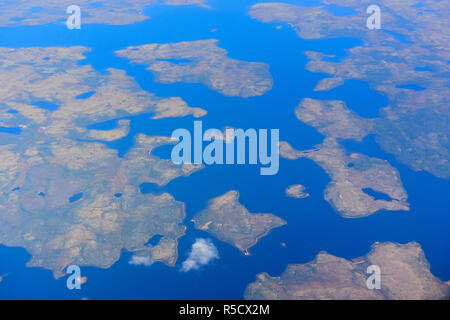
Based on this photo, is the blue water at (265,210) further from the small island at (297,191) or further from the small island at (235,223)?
the small island at (235,223)

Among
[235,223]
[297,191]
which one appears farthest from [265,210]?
[297,191]

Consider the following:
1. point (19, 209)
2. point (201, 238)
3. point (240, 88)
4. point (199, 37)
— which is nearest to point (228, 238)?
point (201, 238)

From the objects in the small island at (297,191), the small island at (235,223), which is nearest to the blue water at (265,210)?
the small island at (297,191)

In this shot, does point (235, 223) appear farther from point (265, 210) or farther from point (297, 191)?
point (297, 191)

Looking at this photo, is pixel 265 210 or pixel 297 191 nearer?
pixel 265 210

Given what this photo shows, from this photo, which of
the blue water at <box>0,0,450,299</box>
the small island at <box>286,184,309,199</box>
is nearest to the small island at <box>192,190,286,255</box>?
the blue water at <box>0,0,450,299</box>

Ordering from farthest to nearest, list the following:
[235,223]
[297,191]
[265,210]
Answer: [297,191]
[265,210]
[235,223]

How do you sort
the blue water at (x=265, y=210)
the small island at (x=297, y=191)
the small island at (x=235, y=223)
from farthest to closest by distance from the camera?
the small island at (x=297, y=191) → the small island at (x=235, y=223) → the blue water at (x=265, y=210)

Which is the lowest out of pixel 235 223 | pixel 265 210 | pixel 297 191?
pixel 235 223

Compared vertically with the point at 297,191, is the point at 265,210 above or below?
below
